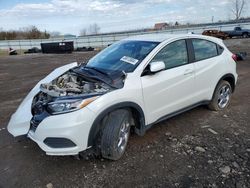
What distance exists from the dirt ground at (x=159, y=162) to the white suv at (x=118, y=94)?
31 cm

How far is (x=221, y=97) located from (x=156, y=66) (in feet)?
8.00

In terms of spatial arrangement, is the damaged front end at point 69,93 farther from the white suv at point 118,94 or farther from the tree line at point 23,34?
the tree line at point 23,34

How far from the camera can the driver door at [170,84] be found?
12.6ft

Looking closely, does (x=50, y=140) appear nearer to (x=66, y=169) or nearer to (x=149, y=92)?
(x=66, y=169)

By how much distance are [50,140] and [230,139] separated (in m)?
2.80

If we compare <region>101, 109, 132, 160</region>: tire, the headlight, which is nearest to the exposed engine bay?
the headlight

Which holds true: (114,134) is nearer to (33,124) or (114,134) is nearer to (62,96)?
(62,96)

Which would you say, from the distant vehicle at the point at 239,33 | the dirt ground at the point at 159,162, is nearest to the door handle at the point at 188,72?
the dirt ground at the point at 159,162

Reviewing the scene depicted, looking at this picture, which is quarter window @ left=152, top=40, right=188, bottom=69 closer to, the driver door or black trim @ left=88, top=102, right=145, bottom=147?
the driver door

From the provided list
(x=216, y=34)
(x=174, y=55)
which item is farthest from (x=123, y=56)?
(x=216, y=34)

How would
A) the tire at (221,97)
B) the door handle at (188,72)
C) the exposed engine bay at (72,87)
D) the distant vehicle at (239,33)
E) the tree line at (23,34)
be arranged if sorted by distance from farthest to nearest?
the tree line at (23,34), the distant vehicle at (239,33), the tire at (221,97), the door handle at (188,72), the exposed engine bay at (72,87)

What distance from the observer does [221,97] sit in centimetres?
552

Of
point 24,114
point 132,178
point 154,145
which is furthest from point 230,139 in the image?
point 24,114

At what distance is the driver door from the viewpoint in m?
3.85
